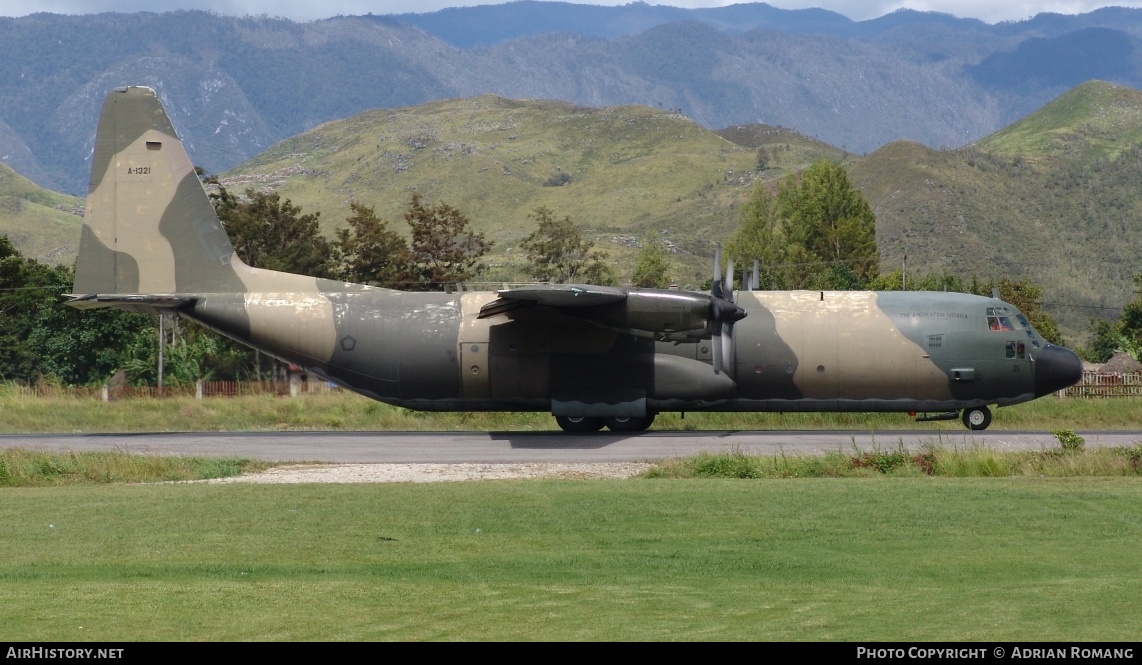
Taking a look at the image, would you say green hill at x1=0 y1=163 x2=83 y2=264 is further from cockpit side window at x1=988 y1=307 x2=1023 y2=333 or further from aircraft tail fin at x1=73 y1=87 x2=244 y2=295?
cockpit side window at x1=988 y1=307 x2=1023 y2=333

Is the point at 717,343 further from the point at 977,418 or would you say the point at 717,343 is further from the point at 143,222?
the point at 143,222

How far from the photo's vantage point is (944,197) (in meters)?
122

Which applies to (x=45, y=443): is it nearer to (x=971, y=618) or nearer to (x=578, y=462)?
(x=578, y=462)

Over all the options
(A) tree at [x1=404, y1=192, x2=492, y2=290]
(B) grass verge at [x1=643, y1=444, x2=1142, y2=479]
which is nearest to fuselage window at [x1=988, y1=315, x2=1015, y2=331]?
(B) grass verge at [x1=643, y1=444, x2=1142, y2=479]

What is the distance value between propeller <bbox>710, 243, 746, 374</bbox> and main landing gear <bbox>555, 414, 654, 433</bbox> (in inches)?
136

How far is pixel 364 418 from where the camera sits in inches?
1500

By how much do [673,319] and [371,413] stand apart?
1227 centimetres

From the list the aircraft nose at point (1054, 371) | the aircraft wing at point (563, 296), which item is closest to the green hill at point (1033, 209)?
the aircraft nose at point (1054, 371)

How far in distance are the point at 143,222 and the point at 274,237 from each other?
103 ft

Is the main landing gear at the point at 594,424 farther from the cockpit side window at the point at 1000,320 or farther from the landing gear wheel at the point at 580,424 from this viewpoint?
the cockpit side window at the point at 1000,320

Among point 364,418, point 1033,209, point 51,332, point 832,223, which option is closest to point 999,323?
point 364,418

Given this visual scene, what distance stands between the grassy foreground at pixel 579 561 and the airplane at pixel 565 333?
33.7 feet

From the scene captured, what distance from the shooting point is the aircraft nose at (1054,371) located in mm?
31516

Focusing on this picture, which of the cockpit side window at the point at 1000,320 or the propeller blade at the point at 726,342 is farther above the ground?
the cockpit side window at the point at 1000,320
